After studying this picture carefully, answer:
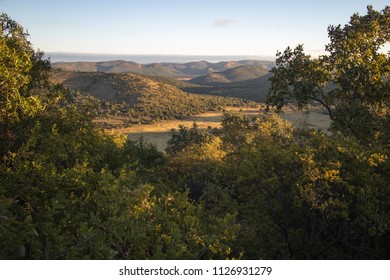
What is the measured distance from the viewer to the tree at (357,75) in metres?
14.6

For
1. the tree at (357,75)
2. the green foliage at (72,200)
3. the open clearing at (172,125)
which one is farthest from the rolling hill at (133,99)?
the tree at (357,75)

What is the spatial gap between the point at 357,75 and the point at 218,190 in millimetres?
8155

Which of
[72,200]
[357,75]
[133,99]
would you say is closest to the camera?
[72,200]

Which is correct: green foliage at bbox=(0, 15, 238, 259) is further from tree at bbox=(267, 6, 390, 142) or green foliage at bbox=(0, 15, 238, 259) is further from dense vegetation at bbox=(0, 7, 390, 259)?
tree at bbox=(267, 6, 390, 142)

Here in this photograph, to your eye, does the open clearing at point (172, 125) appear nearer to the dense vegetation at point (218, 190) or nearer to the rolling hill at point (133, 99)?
the rolling hill at point (133, 99)

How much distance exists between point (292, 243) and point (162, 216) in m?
7.39

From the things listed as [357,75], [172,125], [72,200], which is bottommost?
[172,125]

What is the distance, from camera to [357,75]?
14711 millimetres

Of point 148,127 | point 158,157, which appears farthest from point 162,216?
point 148,127

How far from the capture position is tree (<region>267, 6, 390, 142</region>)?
575 inches

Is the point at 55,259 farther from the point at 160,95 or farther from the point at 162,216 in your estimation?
the point at 160,95

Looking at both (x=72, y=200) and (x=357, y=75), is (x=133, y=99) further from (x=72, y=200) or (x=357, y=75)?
(x=72, y=200)

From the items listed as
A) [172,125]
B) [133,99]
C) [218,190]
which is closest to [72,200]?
[218,190]

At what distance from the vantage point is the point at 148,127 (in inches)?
3061
